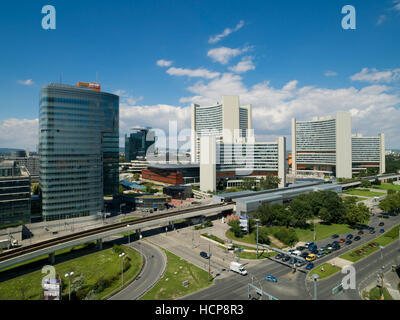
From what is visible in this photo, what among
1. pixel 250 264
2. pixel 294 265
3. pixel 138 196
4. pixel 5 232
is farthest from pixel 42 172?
pixel 294 265

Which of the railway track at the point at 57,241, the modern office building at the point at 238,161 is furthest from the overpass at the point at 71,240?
the modern office building at the point at 238,161

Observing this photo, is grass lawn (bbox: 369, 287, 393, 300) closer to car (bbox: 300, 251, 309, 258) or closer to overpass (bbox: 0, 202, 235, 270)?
car (bbox: 300, 251, 309, 258)

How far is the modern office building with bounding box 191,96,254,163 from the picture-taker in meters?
145

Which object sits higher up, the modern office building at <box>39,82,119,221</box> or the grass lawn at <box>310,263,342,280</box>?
the modern office building at <box>39,82,119,221</box>

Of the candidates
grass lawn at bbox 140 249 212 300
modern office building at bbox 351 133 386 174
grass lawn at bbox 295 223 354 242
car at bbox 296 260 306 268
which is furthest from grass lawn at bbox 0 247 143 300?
modern office building at bbox 351 133 386 174

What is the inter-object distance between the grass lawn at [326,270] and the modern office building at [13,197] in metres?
64.1

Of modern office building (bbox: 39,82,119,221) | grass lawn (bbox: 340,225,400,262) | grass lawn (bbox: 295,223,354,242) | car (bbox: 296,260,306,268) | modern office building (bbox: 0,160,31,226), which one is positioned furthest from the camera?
modern office building (bbox: 39,82,119,221)

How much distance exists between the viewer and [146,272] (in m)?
38.4

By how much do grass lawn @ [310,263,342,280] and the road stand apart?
2433 cm

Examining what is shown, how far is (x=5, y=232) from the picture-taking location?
52.2 m

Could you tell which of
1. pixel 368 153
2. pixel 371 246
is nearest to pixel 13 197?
pixel 371 246

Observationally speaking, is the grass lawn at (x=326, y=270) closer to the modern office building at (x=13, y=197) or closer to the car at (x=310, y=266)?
the car at (x=310, y=266)
